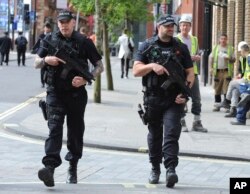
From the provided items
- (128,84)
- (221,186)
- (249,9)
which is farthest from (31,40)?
(221,186)

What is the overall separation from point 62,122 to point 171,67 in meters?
1.31

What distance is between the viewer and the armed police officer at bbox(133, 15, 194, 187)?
8.80 meters

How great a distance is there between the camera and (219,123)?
16.5 m

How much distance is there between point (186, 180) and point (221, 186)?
594 mm

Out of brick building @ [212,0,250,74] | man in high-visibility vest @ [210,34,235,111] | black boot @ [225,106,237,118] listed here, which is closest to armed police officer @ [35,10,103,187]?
black boot @ [225,106,237,118]

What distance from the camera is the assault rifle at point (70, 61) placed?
28.4 ft

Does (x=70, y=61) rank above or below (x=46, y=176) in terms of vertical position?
above

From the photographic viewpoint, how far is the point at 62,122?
28.8 ft

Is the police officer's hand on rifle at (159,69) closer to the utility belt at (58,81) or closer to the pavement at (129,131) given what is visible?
the utility belt at (58,81)

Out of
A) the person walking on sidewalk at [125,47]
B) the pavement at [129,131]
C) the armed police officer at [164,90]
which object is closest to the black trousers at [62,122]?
the armed police officer at [164,90]

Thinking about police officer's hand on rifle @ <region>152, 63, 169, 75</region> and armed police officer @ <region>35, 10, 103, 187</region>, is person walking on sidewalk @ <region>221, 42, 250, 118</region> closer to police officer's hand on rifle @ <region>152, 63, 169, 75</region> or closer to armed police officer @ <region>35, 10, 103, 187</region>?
police officer's hand on rifle @ <region>152, 63, 169, 75</region>

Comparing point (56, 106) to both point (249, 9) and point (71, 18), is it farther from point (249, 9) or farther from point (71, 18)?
point (249, 9)

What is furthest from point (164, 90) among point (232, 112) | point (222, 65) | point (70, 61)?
point (222, 65)

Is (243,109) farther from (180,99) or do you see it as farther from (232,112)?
(180,99)
